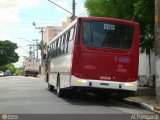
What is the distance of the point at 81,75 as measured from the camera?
18.8 meters

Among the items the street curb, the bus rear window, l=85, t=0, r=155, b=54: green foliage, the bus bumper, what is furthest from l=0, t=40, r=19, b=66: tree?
the bus bumper

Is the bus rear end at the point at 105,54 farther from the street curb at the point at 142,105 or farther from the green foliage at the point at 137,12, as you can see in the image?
the green foliage at the point at 137,12

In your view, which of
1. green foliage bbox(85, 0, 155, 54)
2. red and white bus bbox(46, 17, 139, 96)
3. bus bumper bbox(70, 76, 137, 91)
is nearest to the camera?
bus bumper bbox(70, 76, 137, 91)

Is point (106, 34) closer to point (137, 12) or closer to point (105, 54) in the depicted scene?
point (105, 54)

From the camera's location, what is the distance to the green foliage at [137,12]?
68.7ft

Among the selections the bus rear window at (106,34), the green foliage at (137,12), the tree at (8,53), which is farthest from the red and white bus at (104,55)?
the tree at (8,53)

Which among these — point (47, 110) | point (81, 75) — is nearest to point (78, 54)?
point (81, 75)

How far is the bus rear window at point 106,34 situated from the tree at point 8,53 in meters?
120

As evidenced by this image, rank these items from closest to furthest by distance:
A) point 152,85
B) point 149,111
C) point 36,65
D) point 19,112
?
point 19,112 < point 149,111 < point 152,85 < point 36,65

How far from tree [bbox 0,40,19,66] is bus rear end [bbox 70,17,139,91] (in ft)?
393

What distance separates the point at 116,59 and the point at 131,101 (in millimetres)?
2189

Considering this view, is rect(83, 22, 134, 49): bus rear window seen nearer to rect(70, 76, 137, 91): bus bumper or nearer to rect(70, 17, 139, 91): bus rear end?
rect(70, 17, 139, 91): bus rear end

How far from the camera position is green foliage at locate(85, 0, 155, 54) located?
20938 millimetres

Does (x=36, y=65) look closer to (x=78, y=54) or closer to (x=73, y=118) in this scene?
(x=78, y=54)
